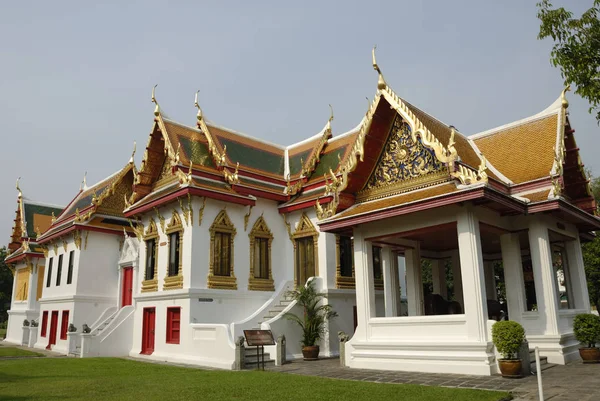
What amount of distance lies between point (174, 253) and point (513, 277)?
921cm

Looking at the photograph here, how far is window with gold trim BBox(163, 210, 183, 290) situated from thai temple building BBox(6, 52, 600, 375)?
6cm

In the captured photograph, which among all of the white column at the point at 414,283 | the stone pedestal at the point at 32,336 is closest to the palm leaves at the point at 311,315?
the white column at the point at 414,283

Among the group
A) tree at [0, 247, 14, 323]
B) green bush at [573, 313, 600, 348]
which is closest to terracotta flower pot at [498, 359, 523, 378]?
green bush at [573, 313, 600, 348]

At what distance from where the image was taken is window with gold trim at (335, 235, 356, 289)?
14978 mm

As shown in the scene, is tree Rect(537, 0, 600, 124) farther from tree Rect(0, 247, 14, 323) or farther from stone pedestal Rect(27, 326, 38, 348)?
tree Rect(0, 247, 14, 323)

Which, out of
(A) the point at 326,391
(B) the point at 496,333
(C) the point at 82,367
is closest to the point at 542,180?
(B) the point at 496,333

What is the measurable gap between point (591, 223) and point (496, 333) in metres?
4.67

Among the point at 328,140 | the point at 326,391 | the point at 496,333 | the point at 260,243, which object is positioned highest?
the point at 328,140

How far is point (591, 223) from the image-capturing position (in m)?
11.4

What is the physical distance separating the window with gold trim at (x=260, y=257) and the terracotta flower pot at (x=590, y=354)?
864 cm

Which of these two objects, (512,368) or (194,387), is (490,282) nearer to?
(512,368)

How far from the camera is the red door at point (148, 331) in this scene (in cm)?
1525

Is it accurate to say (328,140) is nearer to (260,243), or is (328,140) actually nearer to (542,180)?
(260,243)

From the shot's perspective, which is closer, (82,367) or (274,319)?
(82,367)
